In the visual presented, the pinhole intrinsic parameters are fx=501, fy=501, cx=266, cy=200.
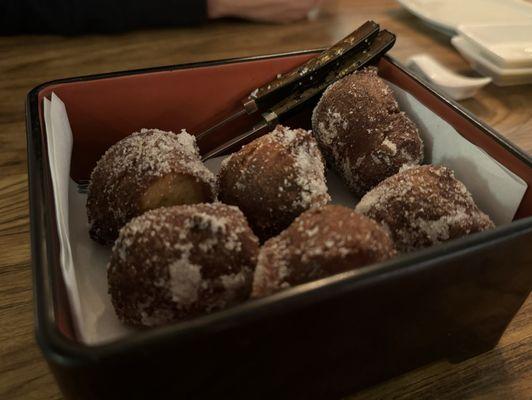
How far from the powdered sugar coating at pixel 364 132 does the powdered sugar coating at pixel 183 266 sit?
32 centimetres

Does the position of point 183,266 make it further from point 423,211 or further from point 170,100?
point 170,100

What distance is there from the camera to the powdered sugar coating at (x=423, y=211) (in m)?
0.63

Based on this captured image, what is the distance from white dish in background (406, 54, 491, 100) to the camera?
3.88 ft

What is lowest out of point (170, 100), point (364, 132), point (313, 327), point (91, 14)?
point (313, 327)

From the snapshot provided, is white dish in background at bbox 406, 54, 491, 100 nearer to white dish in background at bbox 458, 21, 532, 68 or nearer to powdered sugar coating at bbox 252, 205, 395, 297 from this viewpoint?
white dish in background at bbox 458, 21, 532, 68

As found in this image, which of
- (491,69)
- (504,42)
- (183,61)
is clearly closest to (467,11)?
(504,42)

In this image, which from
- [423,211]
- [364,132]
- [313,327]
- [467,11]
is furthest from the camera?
[467,11]

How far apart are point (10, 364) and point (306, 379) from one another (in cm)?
37

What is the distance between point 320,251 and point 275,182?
0.66 ft

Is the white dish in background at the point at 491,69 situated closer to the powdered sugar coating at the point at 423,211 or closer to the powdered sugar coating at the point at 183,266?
the powdered sugar coating at the point at 423,211

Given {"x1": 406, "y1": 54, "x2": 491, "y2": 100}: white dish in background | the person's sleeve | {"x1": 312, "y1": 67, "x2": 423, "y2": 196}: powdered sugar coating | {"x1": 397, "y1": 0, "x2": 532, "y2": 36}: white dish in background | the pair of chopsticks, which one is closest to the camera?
{"x1": 312, "y1": 67, "x2": 423, "y2": 196}: powdered sugar coating

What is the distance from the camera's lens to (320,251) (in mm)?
498

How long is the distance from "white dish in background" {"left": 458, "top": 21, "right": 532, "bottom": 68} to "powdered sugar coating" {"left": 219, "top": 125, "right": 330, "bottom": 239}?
2.54 feet

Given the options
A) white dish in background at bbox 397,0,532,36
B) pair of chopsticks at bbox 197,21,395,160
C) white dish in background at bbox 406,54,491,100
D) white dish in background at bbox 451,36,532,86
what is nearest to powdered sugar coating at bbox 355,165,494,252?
pair of chopsticks at bbox 197,21,395,160
